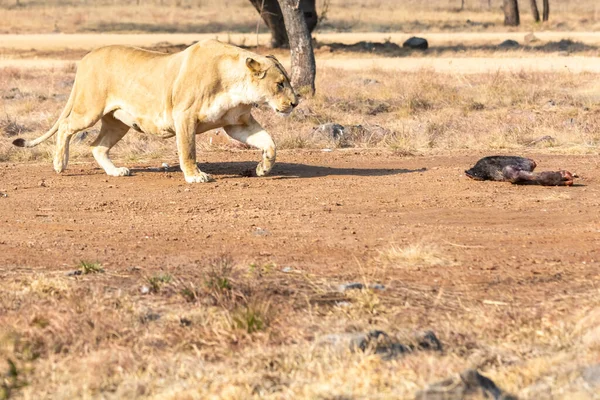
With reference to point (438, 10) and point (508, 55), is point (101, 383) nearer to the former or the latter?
point (508, 55)

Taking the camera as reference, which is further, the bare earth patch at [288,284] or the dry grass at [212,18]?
the dry grass at [212,18]

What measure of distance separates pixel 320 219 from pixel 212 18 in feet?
175

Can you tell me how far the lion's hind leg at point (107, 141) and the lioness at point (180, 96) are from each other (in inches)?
0.4

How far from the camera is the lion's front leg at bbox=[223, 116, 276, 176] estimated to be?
1073 cm

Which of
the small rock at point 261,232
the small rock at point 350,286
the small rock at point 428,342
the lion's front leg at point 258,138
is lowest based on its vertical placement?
the lion's front leg at point 258,138

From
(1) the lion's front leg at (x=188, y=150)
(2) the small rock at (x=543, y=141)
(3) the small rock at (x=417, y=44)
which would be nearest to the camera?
(1) the lion's front leg at (x=188, y=150)

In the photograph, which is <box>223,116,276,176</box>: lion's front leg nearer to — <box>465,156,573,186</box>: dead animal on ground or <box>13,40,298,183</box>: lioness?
<box>13,40,298,183</box>: lioness

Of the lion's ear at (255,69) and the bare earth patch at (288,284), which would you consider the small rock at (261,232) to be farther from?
the lion's ear at (255,69)

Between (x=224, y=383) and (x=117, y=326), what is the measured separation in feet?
3.27

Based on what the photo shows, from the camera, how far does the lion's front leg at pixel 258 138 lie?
35.2 ft

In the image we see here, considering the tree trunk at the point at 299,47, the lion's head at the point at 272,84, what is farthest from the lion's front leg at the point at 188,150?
the tree trunk at the point at 299,47

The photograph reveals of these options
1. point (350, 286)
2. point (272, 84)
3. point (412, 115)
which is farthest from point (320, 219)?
point (412, 115)

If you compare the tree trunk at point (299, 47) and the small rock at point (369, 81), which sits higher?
the tree trunk at point (299, 47)

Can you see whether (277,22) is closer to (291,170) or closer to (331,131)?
(331,131)
